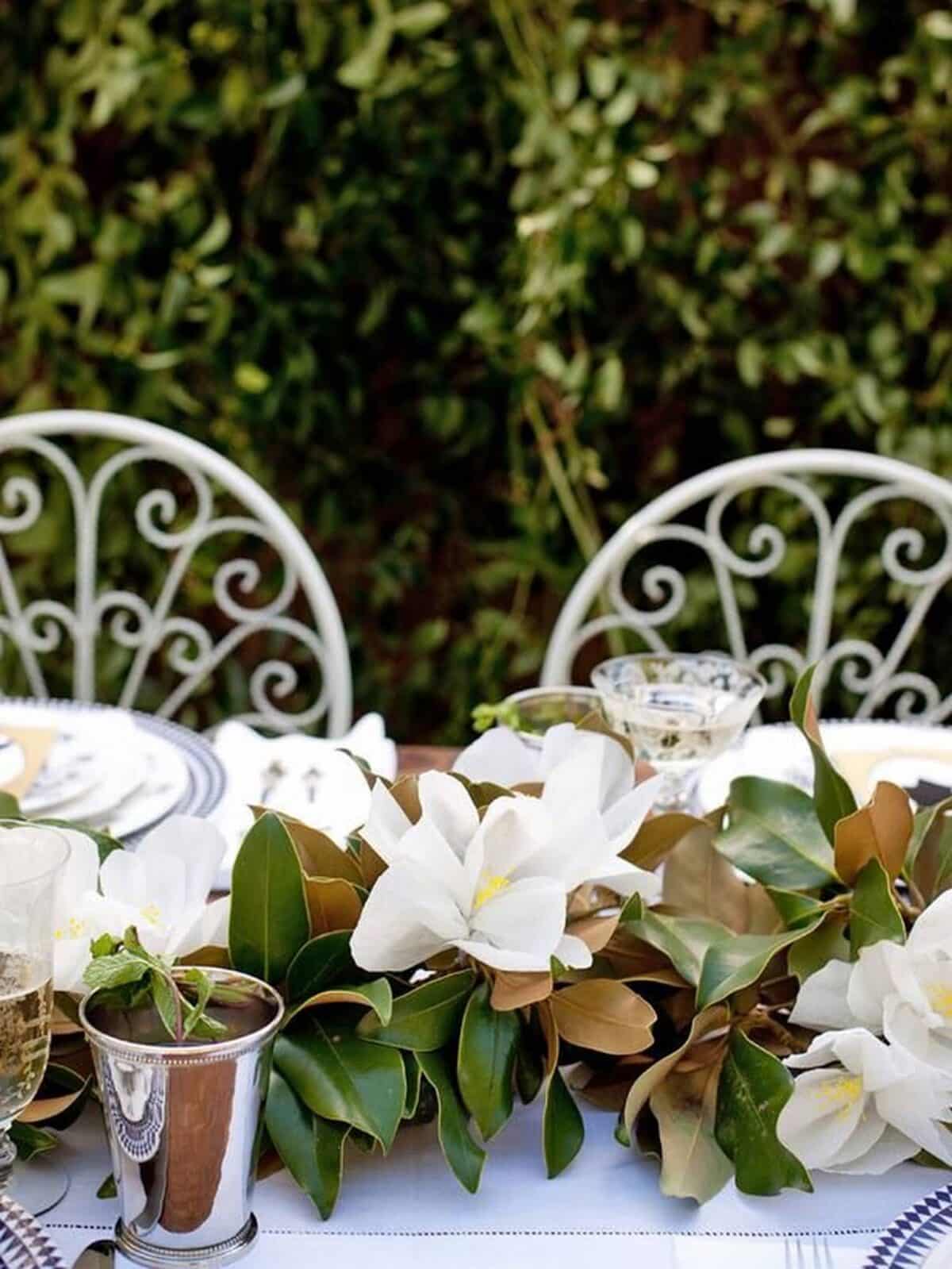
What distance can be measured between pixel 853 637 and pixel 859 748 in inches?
44.0

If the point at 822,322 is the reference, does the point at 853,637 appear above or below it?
below

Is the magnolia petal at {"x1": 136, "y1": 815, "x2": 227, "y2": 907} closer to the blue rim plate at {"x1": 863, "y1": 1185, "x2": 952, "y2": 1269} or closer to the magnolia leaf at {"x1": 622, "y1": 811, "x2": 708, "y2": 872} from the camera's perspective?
the magnolia leaf at {"x1": 622, "y1": 811, "x2": 708, "y2": 872}

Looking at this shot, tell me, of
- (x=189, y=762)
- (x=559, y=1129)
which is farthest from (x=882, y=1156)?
(x=189, y=762)

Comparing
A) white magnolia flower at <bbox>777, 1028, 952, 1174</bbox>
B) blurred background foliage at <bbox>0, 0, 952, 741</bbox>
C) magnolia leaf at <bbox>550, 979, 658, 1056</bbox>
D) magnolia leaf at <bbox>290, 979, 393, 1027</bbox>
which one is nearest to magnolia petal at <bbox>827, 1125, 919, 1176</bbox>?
white magnolia flower at <bbox>777, 1028, 952, 1174</bbox>

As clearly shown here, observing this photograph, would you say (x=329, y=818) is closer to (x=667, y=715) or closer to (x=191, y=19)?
(x=667, y=715)

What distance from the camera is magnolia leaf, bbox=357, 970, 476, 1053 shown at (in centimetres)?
70

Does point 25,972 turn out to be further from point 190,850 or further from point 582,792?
point 582,792

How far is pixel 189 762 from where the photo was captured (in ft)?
3.94

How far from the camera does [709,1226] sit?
2.30 ft

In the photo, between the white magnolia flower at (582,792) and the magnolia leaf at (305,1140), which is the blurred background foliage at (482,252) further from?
the magnolia leaf at (305,1140)

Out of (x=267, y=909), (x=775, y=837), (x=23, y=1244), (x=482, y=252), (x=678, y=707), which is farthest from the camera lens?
(x=482, y=252)

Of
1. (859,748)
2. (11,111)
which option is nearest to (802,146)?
(11,111)

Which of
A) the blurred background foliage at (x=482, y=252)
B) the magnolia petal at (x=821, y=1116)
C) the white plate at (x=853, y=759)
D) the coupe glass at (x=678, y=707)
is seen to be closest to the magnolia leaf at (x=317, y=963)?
the magnolia petal at (x=821, y=1116)

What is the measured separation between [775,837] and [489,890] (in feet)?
0.59
